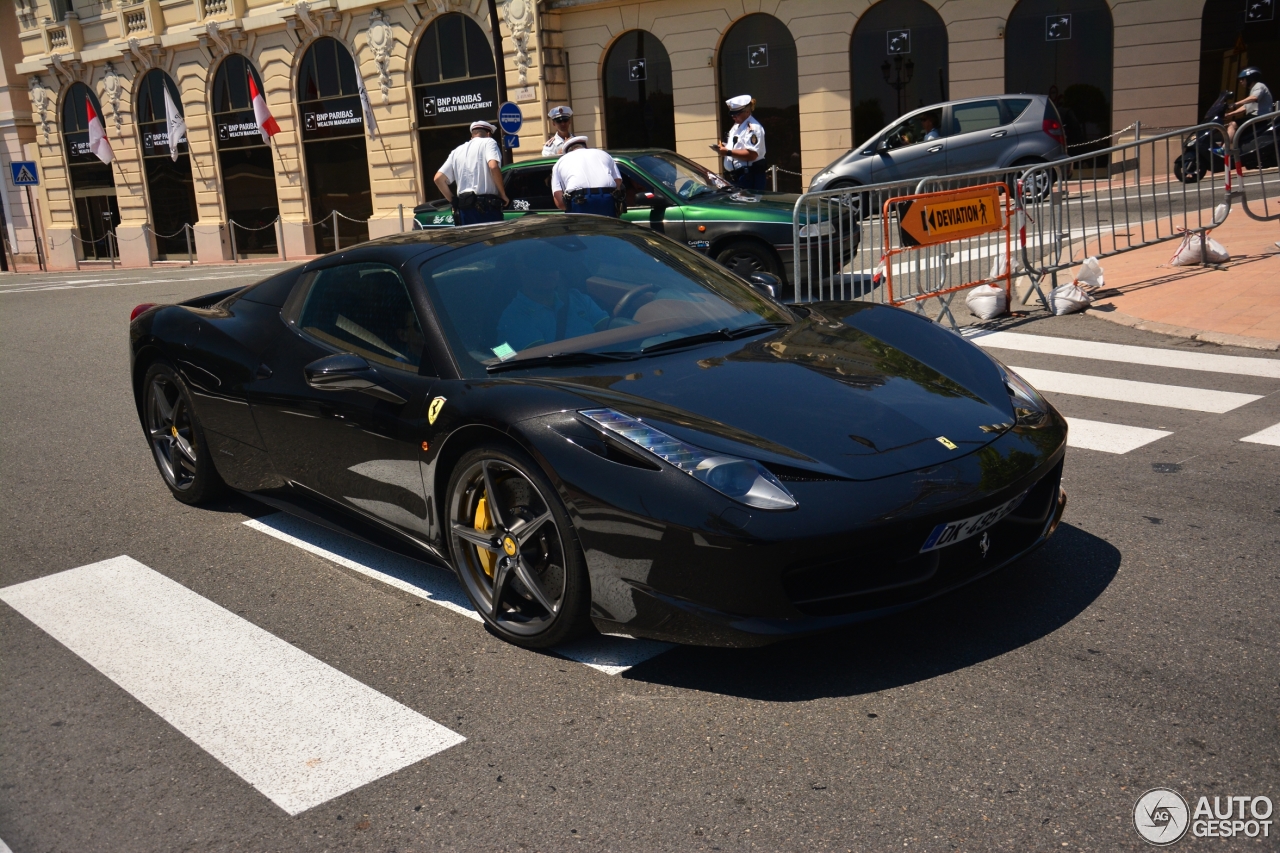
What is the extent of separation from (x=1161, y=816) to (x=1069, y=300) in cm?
743

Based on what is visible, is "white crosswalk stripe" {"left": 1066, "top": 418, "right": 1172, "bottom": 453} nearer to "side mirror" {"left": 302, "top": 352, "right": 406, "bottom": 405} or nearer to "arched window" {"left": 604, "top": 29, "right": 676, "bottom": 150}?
"side mirror" {"left": 302, "top": 352, "right": 406, "bottom": 405}

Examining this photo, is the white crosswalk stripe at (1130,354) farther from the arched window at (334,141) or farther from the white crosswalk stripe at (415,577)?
the arched window at (334,141)

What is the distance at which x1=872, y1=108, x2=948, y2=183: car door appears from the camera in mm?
18172

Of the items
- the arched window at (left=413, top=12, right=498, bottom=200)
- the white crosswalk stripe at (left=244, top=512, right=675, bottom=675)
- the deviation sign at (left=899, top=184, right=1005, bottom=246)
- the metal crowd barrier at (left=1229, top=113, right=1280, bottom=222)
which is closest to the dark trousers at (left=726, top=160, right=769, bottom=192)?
the deviation sign at (left=899, top=184, right=1005, bottom=246)

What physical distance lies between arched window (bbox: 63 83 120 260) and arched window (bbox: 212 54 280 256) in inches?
266

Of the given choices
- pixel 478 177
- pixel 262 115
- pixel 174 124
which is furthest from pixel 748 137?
pixel 174 124

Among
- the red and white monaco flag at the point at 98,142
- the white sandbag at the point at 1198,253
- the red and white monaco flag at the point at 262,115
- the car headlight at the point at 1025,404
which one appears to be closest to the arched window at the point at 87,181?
the red and white monaco flag at the point at 98,142

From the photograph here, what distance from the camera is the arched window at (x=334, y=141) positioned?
29.5 metres

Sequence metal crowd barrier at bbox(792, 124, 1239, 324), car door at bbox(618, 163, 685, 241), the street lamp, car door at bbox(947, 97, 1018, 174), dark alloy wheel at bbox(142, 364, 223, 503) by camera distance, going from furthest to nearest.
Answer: the street lamp
car door at bbox(947, 97, 1018, 174)
car door at bbox(618, 163, 685, 241)
metal crowd barrier at bbox(792, 124, 1239, 324)
dark alloy wheel at bbox(142, 364, 223, 503)

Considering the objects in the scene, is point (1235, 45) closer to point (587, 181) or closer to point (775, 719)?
point (587, 181)

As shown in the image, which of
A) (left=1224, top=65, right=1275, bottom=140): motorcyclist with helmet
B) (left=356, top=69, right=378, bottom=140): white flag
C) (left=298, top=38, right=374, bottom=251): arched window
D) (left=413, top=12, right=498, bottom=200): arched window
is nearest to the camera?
(left=1224, top=65, right=1275, bottom=140): motorcyclist with helmet

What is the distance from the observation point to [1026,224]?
984 centimetres

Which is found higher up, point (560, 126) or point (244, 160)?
point (560, 126)

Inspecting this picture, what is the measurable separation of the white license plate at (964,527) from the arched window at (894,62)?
19525 mm
